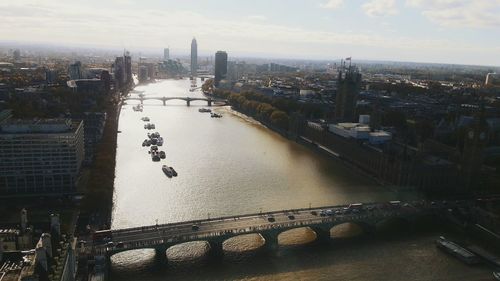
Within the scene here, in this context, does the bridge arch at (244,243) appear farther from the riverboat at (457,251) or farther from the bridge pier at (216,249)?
the riverboat at (457,251)

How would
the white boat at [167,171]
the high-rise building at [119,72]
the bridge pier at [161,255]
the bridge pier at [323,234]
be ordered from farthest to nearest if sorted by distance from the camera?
the high-rise building at [119,72] → the white boat at [167,171] → the bridge pier at [323,234] → the bridge pier at [161,255]

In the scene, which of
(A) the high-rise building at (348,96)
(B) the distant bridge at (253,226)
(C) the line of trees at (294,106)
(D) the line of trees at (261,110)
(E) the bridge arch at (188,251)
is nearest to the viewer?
(B) the distant bridge at (253,226)

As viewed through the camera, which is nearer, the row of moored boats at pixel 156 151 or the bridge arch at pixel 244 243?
the bridge arch at pixel 244 243

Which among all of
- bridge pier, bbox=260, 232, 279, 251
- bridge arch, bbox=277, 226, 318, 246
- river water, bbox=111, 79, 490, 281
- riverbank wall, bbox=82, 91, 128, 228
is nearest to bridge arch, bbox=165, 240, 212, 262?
river water, bbox=111, 79, 490, 281

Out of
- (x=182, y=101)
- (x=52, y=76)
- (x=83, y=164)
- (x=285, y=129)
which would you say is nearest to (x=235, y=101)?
(x=182, y=101)

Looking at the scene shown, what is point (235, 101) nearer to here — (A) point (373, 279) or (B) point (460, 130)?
(B) point (460, 130)

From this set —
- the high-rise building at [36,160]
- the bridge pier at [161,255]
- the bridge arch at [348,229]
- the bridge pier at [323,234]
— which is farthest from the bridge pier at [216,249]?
the high-rise building at [36,160]
